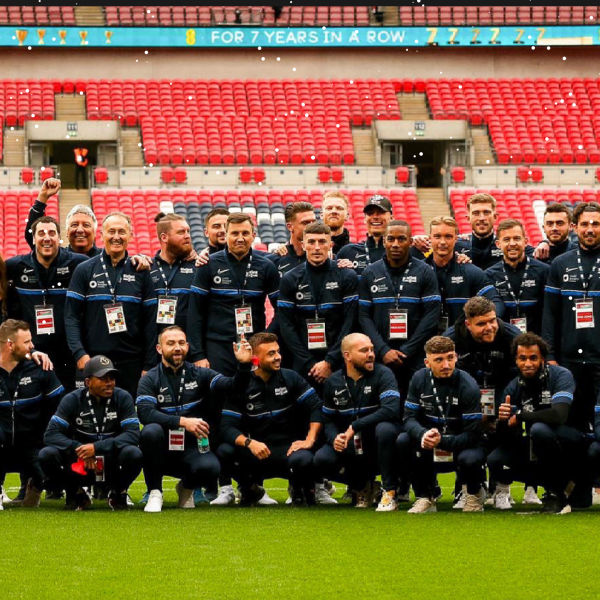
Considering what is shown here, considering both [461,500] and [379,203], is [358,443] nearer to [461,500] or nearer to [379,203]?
[461,500]

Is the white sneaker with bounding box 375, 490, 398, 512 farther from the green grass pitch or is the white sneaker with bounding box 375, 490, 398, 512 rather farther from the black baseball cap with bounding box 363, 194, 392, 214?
the black baseball cap with bounding box 363, 194, 392, 214

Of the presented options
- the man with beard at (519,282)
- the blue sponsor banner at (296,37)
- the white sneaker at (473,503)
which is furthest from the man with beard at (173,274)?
the blue sponsor banner at (296,37)

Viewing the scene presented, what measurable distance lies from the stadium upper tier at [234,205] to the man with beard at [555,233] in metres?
14.7

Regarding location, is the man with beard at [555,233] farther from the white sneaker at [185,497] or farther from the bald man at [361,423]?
the white sneaker at [185,497]

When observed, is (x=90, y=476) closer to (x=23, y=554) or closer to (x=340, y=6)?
(x=23, y=554)

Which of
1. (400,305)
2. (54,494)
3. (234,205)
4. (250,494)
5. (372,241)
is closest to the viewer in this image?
(250,494)

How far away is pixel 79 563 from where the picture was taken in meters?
5.69

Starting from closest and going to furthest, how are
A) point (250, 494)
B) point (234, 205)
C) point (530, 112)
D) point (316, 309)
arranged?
point (250, 494) < point (316, 309) < point (234, 205) < point (530, 112)

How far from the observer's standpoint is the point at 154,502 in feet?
24.8

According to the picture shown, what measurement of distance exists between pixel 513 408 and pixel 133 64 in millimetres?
24584

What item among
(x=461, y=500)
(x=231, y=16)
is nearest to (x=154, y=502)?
(x=461, y=500)

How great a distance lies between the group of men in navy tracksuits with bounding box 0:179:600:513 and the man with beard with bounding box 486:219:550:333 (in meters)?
0.01

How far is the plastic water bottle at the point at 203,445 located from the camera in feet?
25.3

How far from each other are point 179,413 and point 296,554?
2.21 metres
